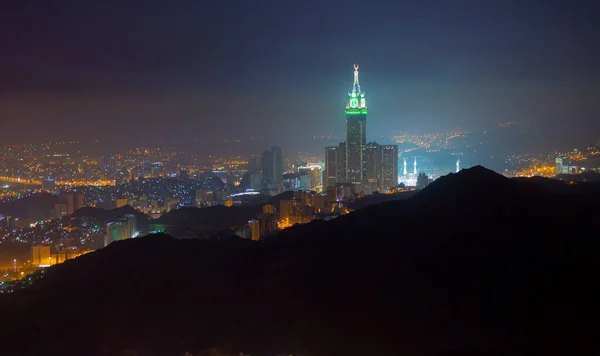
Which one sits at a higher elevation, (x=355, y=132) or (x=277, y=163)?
(x=355, y=132)

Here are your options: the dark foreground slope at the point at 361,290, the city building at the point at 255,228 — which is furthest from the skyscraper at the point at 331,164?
the dark foreground slope at the point at 361,290

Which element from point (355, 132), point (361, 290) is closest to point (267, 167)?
point (355, 132)

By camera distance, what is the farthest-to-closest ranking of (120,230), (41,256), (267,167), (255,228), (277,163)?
(277,163)
(267,167)
(120,230)
(255,228)
(41,256)

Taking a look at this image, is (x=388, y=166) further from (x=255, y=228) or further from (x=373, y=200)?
(x=255, y=228)

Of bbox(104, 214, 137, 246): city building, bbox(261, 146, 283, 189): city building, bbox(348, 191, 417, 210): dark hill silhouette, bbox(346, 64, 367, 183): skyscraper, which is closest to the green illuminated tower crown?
bbox(346, 64, 367, 183): skyscraper

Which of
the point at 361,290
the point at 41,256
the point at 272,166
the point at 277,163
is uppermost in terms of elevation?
the point at 277,163
